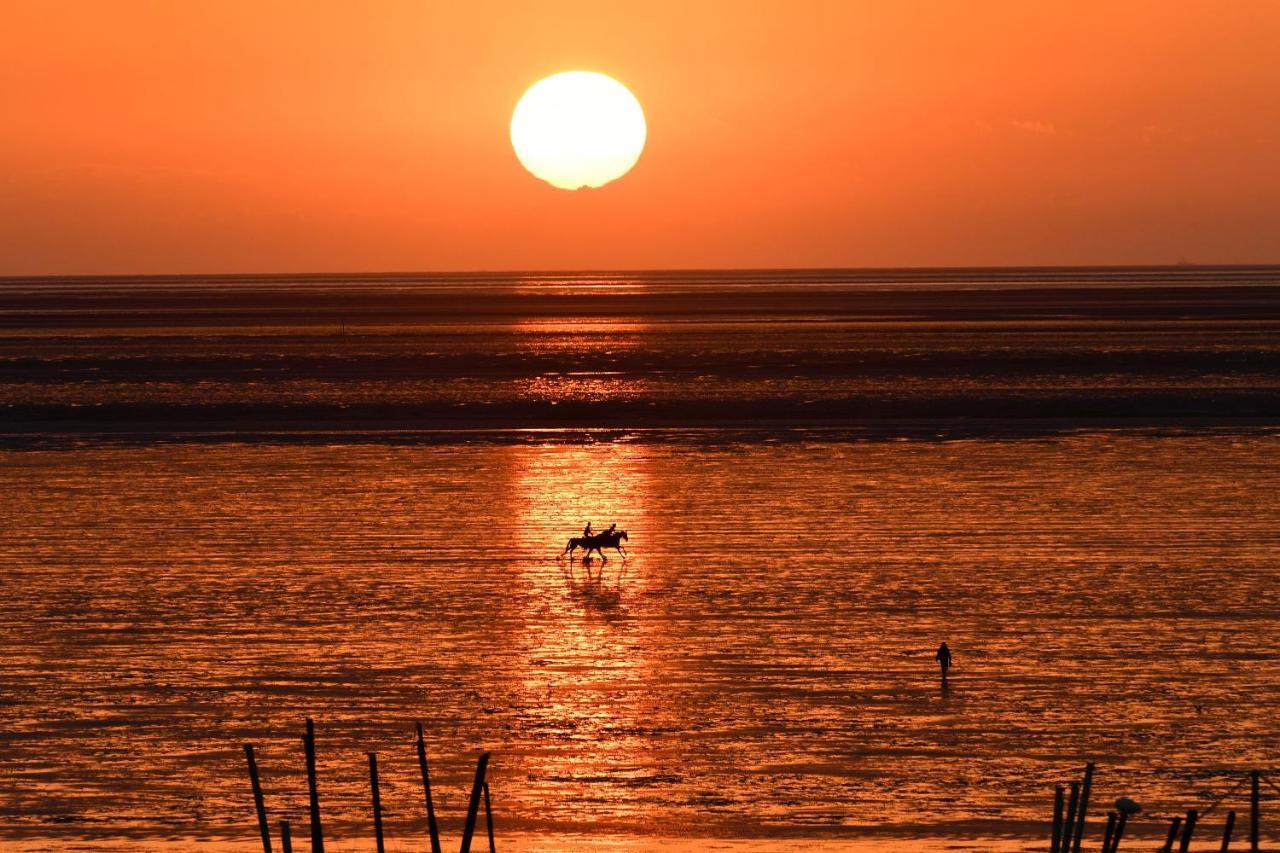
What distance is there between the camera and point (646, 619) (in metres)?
23.9

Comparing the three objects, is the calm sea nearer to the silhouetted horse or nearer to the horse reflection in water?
the horse reflection in water

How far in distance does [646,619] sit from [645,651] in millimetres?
1963

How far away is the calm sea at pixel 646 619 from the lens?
16438 millimetres

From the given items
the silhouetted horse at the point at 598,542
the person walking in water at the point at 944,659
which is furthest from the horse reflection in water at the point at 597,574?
the person walking in water at the point at 944,659

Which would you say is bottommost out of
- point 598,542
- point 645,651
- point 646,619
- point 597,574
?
point 645,651

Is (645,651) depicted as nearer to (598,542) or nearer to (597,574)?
(597,574)

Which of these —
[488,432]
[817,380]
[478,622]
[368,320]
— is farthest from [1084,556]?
[368,320]

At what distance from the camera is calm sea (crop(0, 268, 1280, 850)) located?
53.9 feet

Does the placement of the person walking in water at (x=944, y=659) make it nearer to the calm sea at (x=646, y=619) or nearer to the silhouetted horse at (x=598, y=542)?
the calm sea at (x=646, y=619)

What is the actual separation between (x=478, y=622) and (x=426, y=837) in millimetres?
8377

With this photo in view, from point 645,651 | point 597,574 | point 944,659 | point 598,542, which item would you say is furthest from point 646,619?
point 944,659

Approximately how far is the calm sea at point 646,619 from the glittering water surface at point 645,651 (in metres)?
0.08

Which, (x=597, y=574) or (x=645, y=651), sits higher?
(x=597, y=574)

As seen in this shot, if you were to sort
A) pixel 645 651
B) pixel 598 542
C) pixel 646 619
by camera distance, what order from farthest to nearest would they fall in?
pixel 598 542, pixel 646 619, pixel 645 651
